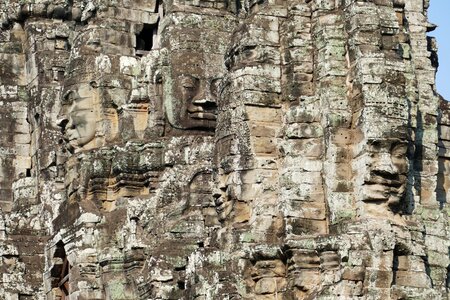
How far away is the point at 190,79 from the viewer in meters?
44.1

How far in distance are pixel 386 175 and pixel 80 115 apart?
34.3 ft

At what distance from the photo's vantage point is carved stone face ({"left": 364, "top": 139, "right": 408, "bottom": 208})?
36688 mm

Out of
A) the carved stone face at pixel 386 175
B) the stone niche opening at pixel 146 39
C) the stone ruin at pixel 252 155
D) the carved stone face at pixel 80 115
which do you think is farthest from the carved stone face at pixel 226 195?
the stone niche opening at pixel 146 39

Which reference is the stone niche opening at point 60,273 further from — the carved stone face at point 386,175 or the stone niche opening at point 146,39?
the carved stone face at point 386,175

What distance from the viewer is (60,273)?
46062 millimetres

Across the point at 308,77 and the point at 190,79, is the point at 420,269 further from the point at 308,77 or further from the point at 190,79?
the point at 190,79

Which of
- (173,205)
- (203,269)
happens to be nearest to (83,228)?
(173,205)

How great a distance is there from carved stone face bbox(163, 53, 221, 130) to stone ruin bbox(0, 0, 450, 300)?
27mm

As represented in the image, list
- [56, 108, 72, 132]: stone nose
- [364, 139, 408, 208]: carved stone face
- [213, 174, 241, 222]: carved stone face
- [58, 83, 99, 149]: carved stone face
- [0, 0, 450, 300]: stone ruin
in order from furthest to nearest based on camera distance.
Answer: [56, 108, 72, 132]: stone nose, [58, 83, 99, 149]: carved stone face, [213, 174, 241, 222]: carved stone face, [0, 0, 450, 300]: stone ruin, [364, 139, 408, 208]: carved stone face

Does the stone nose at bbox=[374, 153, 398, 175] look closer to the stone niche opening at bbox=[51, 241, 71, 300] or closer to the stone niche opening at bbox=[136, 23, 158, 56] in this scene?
the stone niche opening at bbox=[51, 241, 71, 300]

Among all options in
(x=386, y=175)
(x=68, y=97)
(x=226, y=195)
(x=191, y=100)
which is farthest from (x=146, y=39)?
(x=386, y=175)

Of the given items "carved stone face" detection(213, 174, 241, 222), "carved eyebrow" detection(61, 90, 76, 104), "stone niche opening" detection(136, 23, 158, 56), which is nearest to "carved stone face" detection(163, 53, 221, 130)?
"carved eyebrow" detection(61, 90, 76, 104)

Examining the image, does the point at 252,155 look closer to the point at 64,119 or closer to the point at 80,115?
the point at 80,115

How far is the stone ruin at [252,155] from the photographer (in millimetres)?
36812
